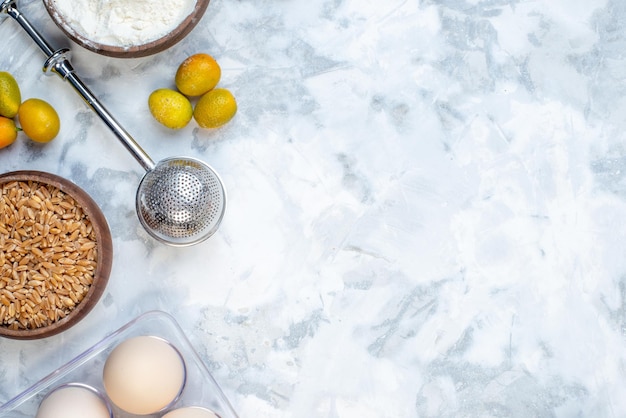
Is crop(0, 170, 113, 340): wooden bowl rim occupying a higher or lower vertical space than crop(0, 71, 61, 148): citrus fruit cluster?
lower

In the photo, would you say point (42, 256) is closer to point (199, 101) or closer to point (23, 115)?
point (23, 115)

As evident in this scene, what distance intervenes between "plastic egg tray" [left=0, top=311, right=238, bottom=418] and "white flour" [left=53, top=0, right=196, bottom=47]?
41 cm

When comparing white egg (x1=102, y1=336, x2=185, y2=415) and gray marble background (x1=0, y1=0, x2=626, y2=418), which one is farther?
gray marble background (x1=0, y1=0, x2=626, y2=418)

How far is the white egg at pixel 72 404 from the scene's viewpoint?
0.97 meters

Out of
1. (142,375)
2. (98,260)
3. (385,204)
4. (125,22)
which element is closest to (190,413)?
(142,375)

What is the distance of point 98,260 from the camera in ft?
3.31

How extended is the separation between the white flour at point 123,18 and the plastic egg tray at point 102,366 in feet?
1.35

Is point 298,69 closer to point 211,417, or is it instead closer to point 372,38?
point 372,38

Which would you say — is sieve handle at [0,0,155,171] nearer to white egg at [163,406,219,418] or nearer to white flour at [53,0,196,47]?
white flour at [53,0,196,47]

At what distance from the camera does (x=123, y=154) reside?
1107 mm

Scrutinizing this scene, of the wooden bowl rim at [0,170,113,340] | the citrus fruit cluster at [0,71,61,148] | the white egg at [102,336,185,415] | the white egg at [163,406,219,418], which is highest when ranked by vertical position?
the citrus fruit cluster at [0,71,61,148]

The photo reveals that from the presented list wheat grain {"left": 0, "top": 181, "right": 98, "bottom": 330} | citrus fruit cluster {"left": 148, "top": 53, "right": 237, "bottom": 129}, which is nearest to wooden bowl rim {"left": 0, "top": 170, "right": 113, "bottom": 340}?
wheat grain {"left": 0, "top": 181, "right": 98, "bottom": 330}

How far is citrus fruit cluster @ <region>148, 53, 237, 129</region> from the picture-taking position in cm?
104

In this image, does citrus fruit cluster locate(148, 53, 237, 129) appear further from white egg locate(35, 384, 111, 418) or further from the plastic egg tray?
white egg locate(35, 384, 111, 418)
